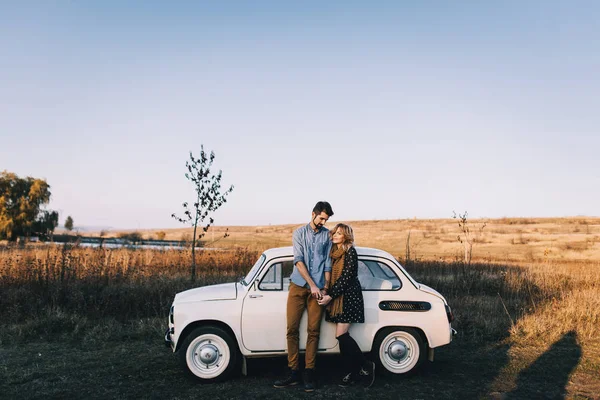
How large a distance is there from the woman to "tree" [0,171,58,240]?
38898 millimetres

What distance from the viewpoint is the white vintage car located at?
21.3ft

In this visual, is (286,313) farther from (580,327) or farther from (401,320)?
(580,327)

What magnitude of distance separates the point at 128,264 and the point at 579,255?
29550mm

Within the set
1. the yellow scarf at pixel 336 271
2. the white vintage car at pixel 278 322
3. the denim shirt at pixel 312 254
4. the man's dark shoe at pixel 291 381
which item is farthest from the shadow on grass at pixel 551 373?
the denim shirt at pixel 312 254

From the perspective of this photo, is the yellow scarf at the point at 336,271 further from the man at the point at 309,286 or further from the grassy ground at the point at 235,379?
the grassy ground at the point at 235,379

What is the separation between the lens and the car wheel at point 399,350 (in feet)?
22.0

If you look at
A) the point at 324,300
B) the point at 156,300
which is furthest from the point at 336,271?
the point at 156,300

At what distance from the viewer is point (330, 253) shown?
6.43m

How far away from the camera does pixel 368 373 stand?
21.3 feet

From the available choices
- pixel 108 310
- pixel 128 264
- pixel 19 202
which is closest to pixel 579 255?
pixel 128 264

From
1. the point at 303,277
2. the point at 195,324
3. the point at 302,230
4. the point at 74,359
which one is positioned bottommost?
the point at 74,359

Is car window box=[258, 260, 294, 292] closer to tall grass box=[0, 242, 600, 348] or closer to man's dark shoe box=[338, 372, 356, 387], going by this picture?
man's dark shoe box=[338, 372, 356, 387]

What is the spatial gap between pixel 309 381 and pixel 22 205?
134ft

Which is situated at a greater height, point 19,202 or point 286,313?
point 19,202
